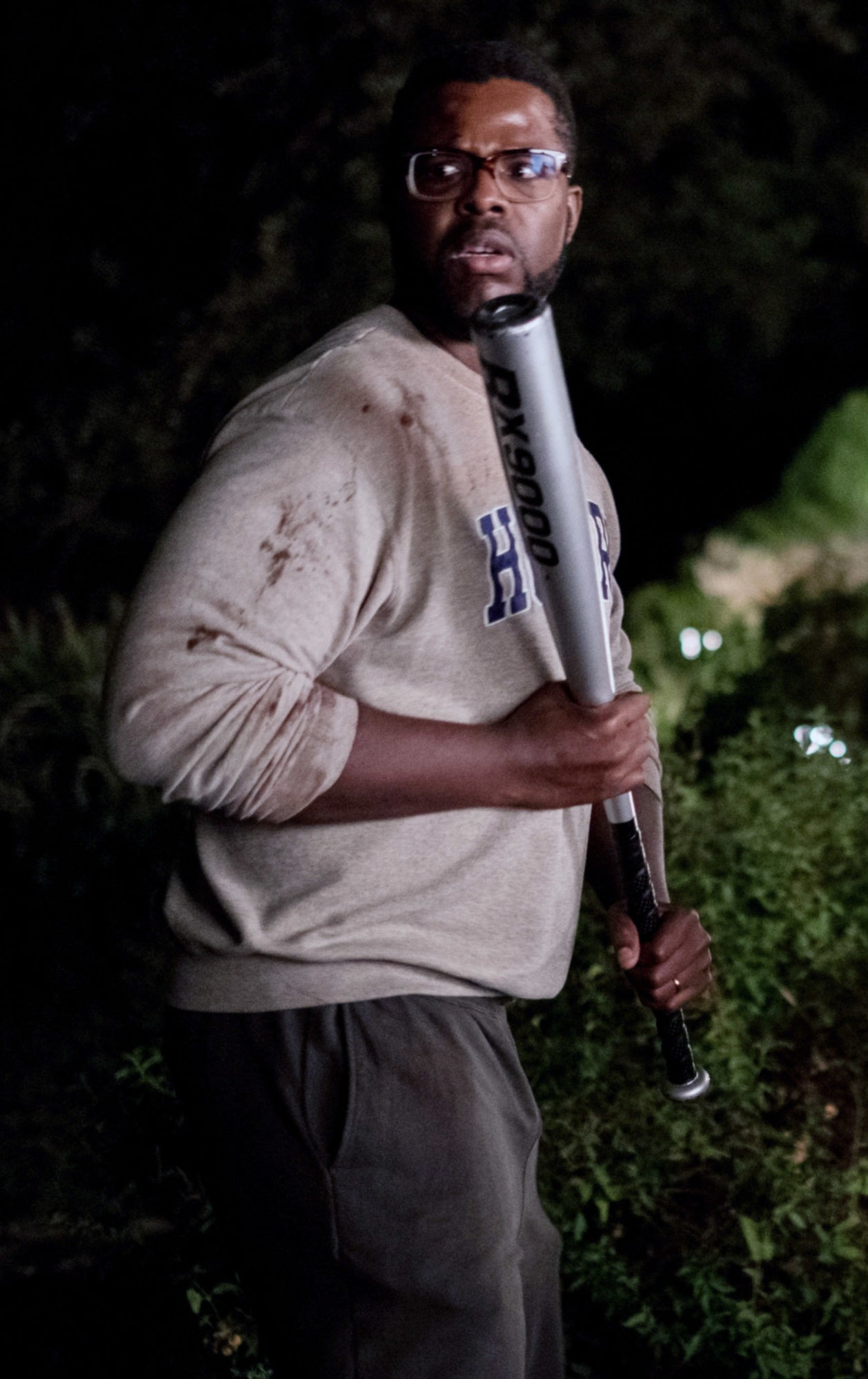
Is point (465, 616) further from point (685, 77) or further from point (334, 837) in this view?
point (685, 77)

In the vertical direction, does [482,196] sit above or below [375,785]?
above

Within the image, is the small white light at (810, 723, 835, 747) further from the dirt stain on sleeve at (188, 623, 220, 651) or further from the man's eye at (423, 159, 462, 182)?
the dirt stain on sleeve at (188, 623, 220, 651)

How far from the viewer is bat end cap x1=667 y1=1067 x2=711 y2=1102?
2.12 meters

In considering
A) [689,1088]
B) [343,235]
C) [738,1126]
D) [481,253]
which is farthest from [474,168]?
[343,235]

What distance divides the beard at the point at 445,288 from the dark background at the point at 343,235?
3325 mm

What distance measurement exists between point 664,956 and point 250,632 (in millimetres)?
839

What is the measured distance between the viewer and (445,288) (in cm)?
174

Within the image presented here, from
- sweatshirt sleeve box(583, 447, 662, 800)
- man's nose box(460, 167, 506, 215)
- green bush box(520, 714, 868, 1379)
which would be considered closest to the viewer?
man's nose box(460, 167, 506, 215)

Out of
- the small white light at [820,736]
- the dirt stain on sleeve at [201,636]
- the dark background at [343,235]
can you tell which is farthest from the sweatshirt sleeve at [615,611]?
the dark background at [343,235]

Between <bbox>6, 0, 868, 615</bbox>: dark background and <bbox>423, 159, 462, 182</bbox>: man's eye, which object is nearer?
<bbox>423, 159, 462, 182</bbox>: man's eye

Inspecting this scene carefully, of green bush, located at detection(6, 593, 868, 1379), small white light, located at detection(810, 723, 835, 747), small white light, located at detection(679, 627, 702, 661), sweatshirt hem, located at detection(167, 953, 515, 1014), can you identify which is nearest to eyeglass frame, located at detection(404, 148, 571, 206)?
sweatshirt hem, located at detection(167, 953, 515, 1014)

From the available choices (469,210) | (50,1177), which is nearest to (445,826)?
(469,210)

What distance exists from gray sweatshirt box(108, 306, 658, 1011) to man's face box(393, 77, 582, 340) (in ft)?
0.21

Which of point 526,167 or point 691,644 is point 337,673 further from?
point 691,644
